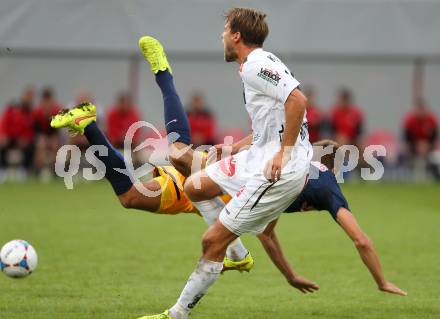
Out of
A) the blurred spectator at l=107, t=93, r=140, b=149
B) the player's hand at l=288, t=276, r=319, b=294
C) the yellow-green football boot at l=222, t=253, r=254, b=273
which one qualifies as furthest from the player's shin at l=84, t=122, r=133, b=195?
the blurred spectator at l=107, t=93, r=140, b=149

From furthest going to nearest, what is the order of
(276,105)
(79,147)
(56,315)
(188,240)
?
(79,147) → (188,240) → (56,315) → (276,105)

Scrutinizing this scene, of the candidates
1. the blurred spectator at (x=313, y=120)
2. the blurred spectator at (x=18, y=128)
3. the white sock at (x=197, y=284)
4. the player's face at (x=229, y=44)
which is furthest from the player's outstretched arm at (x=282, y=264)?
the blurred spectator at (x=18, y=128)

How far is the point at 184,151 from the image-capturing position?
26.2 ft

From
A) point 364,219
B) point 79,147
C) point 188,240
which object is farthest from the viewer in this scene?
point 79,147

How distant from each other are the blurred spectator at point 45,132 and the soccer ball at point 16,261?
502 inches

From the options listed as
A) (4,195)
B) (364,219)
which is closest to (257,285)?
(364,219)

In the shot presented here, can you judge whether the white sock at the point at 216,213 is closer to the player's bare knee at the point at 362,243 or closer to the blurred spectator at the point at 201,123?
the player's bare knee at the point at 362,243

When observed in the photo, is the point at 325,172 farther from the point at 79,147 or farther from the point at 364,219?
the point at 79,147

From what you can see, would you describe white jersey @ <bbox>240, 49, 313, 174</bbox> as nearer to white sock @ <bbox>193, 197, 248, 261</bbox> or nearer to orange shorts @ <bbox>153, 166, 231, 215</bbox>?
white sock @ <bbox>193, 197, 248, 261</bbox>

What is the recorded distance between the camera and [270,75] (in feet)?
21.0

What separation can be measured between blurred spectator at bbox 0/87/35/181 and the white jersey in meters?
14.3

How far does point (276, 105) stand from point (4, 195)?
1182cm

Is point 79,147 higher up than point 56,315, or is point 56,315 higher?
point 56,315

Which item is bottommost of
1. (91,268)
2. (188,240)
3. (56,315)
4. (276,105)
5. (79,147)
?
(79,147)
